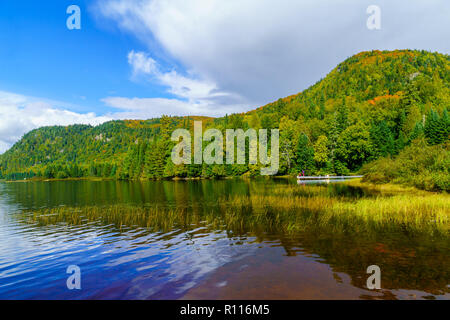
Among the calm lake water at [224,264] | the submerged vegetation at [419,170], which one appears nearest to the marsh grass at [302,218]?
the calm lake water at [224,264]

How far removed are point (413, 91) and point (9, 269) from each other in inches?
4398

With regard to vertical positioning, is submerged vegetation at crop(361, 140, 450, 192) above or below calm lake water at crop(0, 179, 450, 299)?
above

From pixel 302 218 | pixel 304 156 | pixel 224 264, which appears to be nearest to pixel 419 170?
pixel 302 218

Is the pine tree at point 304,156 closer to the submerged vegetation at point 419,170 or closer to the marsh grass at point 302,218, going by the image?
the submerged vegetation at point 419,170

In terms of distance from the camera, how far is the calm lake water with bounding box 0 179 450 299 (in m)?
8.50

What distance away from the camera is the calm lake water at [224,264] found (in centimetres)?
850

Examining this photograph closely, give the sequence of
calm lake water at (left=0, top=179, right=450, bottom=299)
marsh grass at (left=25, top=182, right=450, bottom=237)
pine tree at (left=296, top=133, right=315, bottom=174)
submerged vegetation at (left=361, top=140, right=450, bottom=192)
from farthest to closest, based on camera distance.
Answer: pine tree at (left=296, top=133, right=315, bottom=174)
submerged vegetation at (left=361, top=140, right=450, bottom=192)
marsh grass at (left=25, top=182, right=450, bottom=237)
calm lake water at (left=0, top=179, right=450, bottom=299)

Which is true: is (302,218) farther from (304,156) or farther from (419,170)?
(304,156)

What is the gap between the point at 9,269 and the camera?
11.0m

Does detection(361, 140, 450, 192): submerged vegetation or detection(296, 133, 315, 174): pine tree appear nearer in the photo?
detection(361, 140, 450, 192): submerged vegetation

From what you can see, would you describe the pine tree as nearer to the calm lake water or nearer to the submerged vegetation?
the submerged vegetation

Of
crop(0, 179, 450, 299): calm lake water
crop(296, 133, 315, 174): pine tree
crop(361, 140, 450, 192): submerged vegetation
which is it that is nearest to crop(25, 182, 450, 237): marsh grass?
crop(0, 179, 450, 299): calm lake water

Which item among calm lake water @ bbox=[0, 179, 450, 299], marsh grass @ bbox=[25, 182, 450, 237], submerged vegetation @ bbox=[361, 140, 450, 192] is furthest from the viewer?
submerged vegetation @ bbox=[361, 140, 450, 192]
